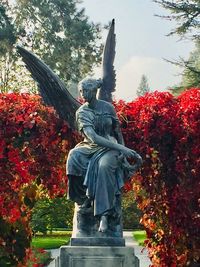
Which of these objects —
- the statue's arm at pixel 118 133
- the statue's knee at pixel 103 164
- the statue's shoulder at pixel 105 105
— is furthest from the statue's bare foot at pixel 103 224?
the statue's shoulder at pixel 105 105

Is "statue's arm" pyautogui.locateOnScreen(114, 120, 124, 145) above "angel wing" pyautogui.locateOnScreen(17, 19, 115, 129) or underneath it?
underneath

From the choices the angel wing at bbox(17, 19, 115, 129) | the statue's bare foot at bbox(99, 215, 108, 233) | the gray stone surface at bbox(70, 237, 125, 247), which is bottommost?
the gray stone surface at bbox(70, 237, 125, 247)

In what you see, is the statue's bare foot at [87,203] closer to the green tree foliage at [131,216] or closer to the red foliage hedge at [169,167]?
the red foliage hedge at [169,167]

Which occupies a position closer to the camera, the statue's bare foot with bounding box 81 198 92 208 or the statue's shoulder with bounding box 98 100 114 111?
the statue's bare foot with bounding box 81 198 92 208

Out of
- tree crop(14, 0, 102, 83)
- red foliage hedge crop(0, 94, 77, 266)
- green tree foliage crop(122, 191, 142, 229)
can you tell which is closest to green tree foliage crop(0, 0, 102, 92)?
tree crop(14, 0, 102, 83)

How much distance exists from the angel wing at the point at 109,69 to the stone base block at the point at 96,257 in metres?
2.25

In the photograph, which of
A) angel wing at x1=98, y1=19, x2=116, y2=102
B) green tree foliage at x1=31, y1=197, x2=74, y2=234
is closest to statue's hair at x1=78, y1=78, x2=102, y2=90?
angel wing at x1=98, y1=19, x2=116, y2=102

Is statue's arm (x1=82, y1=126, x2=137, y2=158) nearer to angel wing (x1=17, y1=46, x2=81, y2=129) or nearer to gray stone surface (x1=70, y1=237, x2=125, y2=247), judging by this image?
gray stone surface (x1=70, y1=237, x2=125, y2=247)

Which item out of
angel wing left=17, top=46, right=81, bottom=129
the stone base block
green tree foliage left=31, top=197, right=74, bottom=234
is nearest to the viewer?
the stone base block

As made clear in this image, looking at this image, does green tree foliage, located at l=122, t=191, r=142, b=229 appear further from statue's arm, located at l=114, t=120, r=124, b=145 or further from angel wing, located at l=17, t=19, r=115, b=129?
statue's arm, located at l=114, t=120, r=124, b=145

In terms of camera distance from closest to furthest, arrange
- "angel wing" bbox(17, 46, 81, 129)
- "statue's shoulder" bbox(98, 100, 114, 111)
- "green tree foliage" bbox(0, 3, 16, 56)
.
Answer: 1. "statue's shoulder" bbox(98, 100, 114, 111)
2. "angel wing" bbox(17, 46, 81, 129)
3. "green tree foliage" bbox(0, 3, 16, 56)

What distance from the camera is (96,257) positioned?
19.9ft

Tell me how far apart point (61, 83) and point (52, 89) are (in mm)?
187

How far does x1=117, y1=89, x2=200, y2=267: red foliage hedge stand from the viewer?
26.1 feet
